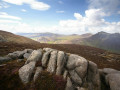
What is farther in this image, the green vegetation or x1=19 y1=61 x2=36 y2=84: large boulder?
x1=19 y1=61 x2=36 y2=84: large boulder

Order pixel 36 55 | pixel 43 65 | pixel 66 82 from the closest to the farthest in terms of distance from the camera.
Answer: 1. pixel 66 82
2. pixel 43 65
3. pixel 36 55

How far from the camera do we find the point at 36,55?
21.0 metres

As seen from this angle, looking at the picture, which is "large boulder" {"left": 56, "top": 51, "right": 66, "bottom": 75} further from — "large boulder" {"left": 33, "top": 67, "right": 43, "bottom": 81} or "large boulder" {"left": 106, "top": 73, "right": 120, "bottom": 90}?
"large boulder" {"left": 106, "top": 73, "right": 120, "bottom": 90}

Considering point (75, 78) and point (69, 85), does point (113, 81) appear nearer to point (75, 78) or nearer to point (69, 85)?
point (75, 78)

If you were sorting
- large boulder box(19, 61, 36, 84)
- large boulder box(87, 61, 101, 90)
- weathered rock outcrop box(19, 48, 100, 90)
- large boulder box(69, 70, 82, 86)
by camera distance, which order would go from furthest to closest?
large boulder box(87, 61, 101, 90), large boulder box(69, 70, 82, 86), weathered rock outcrop box(19, 48, 100, 90), large boulder box(19, 61, 36, 84)

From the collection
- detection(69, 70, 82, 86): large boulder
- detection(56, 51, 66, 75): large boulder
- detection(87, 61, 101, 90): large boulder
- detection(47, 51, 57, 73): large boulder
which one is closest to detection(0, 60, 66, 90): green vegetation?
detection(47, 51, 57, 73): large boulder

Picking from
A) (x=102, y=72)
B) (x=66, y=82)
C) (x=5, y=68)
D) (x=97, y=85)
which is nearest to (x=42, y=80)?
(x=66, y=82)

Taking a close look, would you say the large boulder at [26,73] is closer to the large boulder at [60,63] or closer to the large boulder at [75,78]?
the large boulder at [60,63]

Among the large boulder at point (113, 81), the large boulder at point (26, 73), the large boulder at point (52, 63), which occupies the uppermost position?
the large boulder at point (52, 63)

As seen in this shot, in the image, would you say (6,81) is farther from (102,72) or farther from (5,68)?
(102,72)

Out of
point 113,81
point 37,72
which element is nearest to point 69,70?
point 37,72

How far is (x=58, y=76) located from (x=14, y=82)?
9.19m

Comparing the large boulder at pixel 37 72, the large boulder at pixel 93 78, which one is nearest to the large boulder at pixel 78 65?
the large boulder at pixel 93 78

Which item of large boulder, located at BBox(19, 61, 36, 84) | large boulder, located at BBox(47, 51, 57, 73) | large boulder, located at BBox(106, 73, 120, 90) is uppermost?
large boulder, located at BBox(47, 51, 57, 73)
